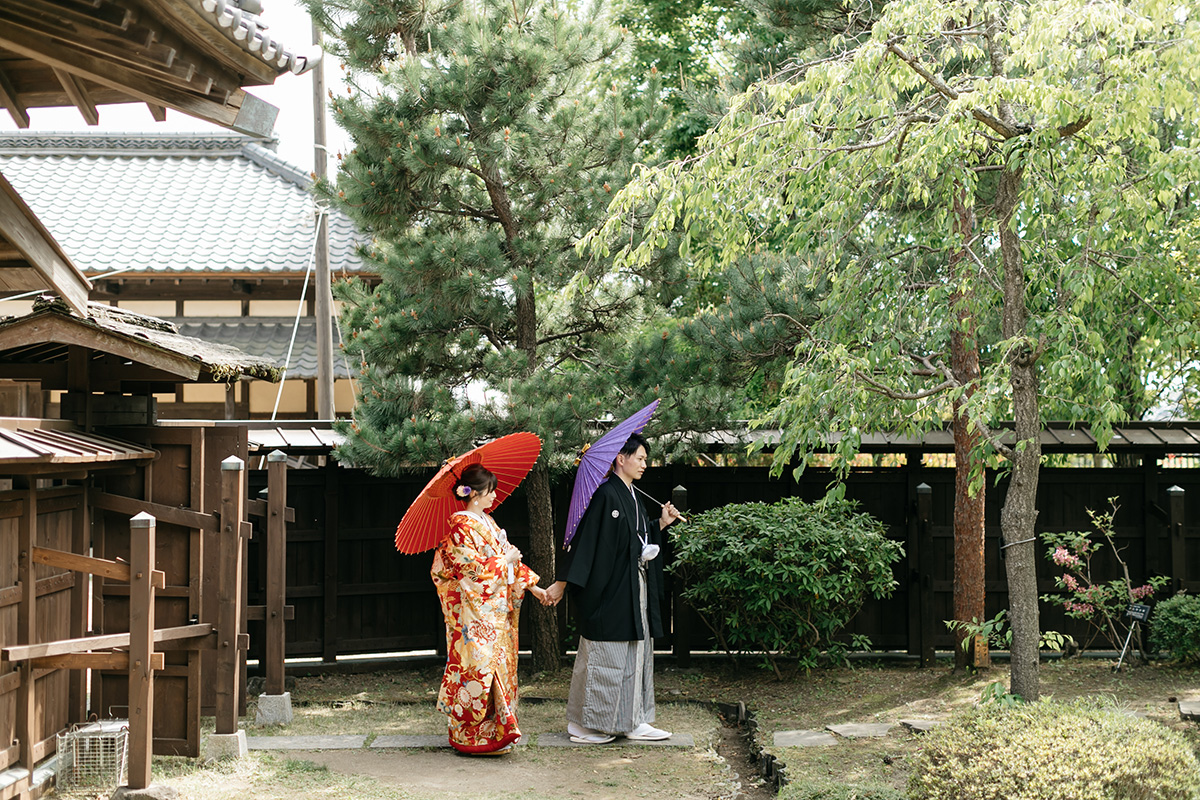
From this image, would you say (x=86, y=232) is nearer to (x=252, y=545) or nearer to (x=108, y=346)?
(x=252, y=545)

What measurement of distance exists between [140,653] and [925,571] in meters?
6.40

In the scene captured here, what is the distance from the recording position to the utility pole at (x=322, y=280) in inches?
388

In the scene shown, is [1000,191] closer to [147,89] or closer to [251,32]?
[251,32]

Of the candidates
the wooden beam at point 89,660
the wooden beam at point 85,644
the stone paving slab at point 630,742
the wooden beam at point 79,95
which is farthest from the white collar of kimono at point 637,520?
the wooden beam at point 79,95

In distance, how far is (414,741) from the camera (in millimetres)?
6457

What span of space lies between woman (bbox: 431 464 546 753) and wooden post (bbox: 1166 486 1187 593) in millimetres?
6146

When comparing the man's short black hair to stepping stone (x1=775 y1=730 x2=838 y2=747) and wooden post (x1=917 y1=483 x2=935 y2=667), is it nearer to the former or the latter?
stepping stone (x1=775 y1=730 x2=838 y2=747)

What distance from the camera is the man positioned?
21.0 ft

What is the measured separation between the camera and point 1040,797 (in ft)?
12.5

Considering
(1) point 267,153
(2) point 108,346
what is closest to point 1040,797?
(2) point 108,346

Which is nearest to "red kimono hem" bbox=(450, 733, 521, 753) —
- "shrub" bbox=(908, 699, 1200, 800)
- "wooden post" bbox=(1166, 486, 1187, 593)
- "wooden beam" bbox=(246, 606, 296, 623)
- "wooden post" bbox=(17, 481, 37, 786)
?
"wooden beam" bbox=(246, 606, 296, 623)

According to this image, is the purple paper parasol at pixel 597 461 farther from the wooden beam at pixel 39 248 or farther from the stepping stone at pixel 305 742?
the wooden beam at pixel 39 248

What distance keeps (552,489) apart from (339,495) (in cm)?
192

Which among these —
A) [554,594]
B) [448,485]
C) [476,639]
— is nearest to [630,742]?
[554,594]
